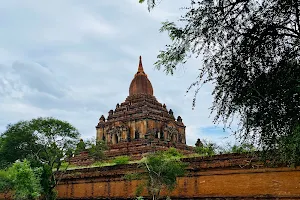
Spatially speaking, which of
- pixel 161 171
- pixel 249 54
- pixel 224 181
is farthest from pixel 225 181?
pixel 249 54

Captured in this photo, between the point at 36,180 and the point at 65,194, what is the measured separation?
323 centimetres

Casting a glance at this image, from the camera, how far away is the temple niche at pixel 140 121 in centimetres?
3309

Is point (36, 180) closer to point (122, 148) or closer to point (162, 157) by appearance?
point (162, 157)

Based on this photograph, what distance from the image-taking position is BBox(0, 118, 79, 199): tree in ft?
71.8

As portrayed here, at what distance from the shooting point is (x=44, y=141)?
23.8 metres

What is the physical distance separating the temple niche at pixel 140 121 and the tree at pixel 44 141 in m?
8.31

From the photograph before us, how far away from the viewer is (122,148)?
30391 mm

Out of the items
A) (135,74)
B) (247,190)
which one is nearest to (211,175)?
(247,190)

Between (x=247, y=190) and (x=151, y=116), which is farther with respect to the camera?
(x=151, y=116)

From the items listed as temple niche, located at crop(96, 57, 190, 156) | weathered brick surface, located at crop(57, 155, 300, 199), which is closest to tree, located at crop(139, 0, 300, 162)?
weathered brick surface, located at crop(57, 155, 300, 199)

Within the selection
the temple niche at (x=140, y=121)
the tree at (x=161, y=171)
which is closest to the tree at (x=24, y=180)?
the tree at (x=161, y=171)

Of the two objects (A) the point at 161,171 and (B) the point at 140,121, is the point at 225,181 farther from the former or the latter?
(B) the point at 140,121

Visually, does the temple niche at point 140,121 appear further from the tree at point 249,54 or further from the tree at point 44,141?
the tree at point 249,54

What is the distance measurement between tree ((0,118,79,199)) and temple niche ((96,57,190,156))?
831cm
